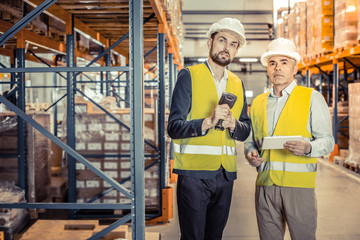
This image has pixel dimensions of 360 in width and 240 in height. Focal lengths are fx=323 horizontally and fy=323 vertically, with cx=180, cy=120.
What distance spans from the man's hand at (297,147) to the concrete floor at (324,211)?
2262mm

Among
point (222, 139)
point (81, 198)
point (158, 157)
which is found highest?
point (222, 139)

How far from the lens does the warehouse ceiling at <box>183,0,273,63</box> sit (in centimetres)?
1681

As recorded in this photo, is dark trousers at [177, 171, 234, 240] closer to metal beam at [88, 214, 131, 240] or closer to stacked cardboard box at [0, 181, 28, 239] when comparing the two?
metal beam at [88, 214, 131, 240]

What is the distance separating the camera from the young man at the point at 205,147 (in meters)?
2.29

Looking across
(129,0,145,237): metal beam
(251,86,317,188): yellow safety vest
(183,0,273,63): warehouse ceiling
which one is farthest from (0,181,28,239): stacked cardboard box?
(183,0,273,63): warehouse ceiling

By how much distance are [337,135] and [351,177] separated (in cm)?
216

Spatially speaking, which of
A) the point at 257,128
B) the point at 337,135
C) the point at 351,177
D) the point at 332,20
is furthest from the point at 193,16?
the point at 257,128

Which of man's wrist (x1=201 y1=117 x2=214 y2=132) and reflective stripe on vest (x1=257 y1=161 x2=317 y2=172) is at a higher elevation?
man's wrist (x1=201 y1=117 x2=214 y2=132)

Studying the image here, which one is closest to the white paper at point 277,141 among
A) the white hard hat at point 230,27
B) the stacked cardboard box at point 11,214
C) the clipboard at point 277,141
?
the clipboard at point 277,141

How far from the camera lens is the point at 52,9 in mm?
4152

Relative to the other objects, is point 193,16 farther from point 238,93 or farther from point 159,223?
point 238,93

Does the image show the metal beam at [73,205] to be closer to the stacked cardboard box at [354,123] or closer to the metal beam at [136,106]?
the metal beam at [136,106]

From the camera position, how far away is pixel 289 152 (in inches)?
96.4

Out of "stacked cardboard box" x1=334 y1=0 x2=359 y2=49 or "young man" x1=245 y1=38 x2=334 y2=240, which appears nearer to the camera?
"young man" x1=245 y1=38 x2=334 y2=240
